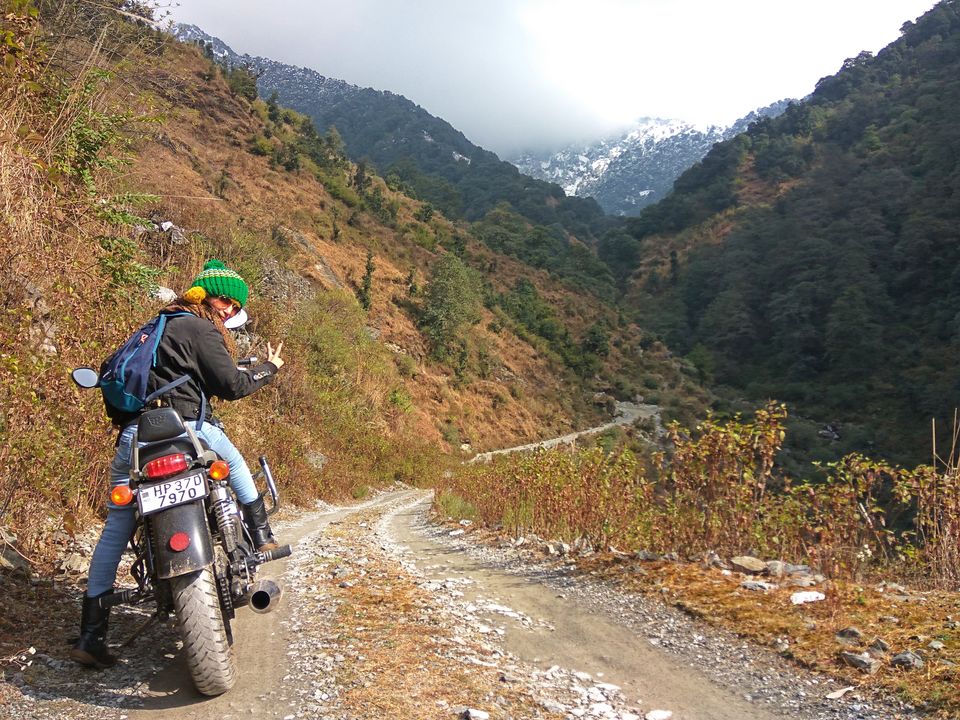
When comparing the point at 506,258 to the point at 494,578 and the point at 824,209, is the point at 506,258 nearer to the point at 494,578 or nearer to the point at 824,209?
the point at 824,209

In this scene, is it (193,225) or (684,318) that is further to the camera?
(684,318)

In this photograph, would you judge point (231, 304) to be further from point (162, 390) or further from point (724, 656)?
point (724, 656)

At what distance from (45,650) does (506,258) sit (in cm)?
5960

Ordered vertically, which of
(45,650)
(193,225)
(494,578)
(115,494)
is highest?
(193,225)

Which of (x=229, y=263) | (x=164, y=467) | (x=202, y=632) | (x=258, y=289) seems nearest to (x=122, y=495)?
(x=164, y=467)

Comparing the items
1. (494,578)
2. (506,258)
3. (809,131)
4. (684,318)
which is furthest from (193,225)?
(809,131)

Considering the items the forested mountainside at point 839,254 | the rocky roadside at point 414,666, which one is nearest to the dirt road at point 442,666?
the rocky roadside at point 414,666

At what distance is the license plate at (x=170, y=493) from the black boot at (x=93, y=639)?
597mm

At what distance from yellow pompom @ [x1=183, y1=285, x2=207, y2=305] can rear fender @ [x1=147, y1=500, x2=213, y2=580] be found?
41.5 inches

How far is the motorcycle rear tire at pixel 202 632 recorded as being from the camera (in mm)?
2463

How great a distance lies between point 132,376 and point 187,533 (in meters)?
0.79

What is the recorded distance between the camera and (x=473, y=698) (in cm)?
262

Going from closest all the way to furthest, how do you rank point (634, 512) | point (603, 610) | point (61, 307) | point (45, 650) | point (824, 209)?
point (45, 650), point (603, 610), point (61, 307), point (634, 512), point (824, 209)

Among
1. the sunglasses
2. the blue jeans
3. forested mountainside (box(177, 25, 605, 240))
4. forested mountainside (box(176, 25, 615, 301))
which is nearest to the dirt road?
the blue jeans
